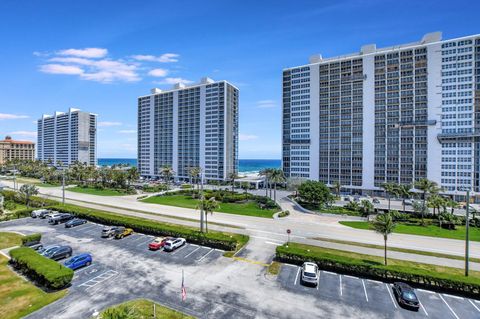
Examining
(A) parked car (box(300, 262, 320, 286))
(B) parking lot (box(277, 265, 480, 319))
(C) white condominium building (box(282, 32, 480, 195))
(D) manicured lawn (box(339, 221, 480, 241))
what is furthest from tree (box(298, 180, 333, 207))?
(A) parked car (box(300, 262, 320, 286))

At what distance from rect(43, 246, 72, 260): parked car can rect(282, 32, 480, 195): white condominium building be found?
98612mm

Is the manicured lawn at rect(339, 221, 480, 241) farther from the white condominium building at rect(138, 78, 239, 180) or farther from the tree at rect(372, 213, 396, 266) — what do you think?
the white condominium building at rect(138, 78, 239, 180)

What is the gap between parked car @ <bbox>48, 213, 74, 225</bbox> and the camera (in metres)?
55.4

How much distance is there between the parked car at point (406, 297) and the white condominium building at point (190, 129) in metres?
111

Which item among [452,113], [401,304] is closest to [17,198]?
[401,304]

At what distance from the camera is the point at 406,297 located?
25.7m

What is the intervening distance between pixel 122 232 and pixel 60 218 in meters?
19.9

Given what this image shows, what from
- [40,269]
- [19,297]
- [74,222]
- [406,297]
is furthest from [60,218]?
[406,297]

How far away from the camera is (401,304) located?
85.3 feet

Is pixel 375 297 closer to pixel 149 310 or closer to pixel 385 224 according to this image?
pixel 385 224

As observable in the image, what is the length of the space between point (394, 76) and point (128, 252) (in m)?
109

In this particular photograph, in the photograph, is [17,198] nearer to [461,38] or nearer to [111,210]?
[111,210]

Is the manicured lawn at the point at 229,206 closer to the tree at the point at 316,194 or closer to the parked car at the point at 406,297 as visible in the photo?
the tree at the point at 316,194

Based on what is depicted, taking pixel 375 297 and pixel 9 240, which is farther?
pixel 9 240
